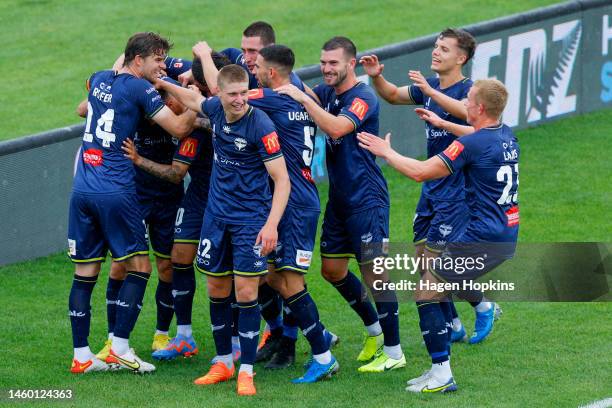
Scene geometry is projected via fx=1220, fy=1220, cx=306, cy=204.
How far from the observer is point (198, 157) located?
9.99 m

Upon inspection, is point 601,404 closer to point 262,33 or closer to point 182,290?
point 182,290

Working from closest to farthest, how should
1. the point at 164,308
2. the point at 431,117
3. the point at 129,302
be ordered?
the point at 431,117
the point at 129,302
the point at 164,308

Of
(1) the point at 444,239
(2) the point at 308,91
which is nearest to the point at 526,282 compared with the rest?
(1) the point at 444,239

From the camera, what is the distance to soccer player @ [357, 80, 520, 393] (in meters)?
8.74

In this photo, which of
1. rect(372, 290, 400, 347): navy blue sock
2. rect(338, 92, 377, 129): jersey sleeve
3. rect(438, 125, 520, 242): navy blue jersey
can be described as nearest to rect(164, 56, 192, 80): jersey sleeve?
rect(338, 92, 377, 129): jersey sleeve

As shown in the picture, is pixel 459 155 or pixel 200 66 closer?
pixel 459 155

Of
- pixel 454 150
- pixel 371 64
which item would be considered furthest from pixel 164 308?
pixel 454 150

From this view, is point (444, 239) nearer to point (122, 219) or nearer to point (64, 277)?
point (122, 219)

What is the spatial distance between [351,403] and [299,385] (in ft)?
1.91

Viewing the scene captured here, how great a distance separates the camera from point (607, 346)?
9891mm

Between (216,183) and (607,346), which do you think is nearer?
(216,183)

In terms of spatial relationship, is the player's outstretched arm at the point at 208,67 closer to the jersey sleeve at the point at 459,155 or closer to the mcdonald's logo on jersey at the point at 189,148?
the mcdonald's logo on jersey at the point at 189,148

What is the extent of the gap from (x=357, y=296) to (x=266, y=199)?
1382 mm

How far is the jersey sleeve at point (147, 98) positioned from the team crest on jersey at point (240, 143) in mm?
827
